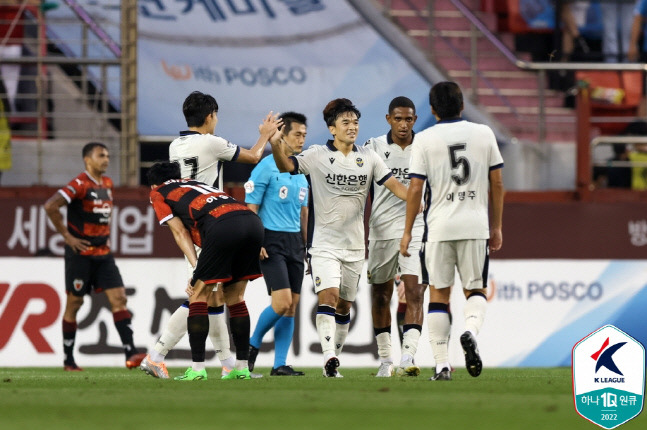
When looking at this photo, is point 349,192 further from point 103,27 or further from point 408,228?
point 103,27

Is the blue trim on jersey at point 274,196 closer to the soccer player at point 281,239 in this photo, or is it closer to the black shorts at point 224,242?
the soccer player at point 281,239

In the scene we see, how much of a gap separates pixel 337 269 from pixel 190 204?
1.45 meters

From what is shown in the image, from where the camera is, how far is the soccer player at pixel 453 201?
894 cm

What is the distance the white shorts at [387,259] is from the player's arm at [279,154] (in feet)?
3.57

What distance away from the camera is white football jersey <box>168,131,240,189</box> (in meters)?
9.86

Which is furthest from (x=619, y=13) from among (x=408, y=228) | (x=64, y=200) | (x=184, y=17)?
(x=408, y=228)

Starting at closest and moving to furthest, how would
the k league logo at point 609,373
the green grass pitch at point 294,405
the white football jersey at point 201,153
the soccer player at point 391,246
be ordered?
the green grass pitch at point 294,405
the k league logo at point 609,373
the white football jersey at point 201,153
the soccer player at point 391,246

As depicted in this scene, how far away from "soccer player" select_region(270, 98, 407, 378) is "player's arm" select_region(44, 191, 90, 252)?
3.57 m

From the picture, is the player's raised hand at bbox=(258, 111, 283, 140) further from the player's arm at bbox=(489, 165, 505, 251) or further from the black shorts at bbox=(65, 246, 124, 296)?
the black shorts at bbox=(65, 246, 124, 296)

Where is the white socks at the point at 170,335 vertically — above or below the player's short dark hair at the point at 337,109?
below

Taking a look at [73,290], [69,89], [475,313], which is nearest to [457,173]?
[475,313]

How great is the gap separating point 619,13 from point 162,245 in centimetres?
847

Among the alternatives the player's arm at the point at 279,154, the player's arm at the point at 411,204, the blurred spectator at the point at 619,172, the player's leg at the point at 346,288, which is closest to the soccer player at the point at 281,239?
the player's leg at the point at 346,288

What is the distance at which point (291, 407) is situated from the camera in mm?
6887
